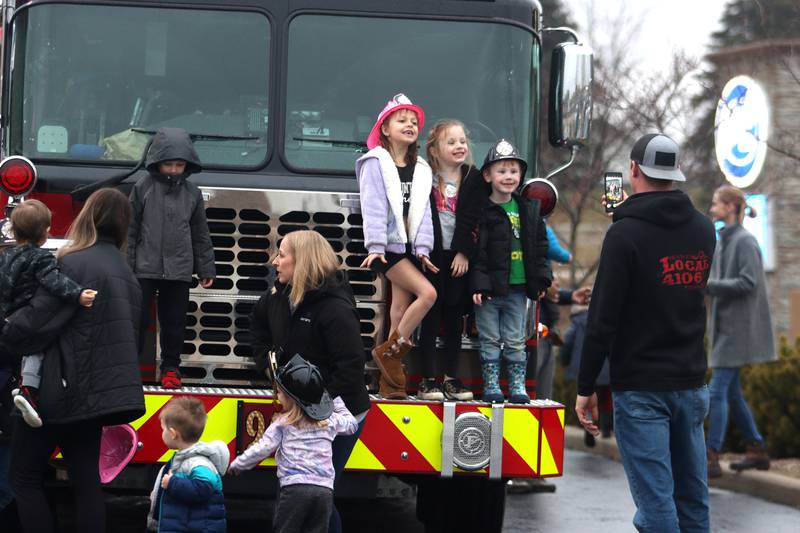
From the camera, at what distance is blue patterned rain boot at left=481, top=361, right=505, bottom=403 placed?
24.9 feet

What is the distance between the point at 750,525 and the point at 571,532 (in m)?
1.18

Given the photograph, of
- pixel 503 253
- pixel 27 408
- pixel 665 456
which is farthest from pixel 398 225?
pixel 27 408

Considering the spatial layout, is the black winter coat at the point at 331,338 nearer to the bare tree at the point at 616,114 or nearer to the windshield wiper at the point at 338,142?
the windshield wiper at the point at 338,142

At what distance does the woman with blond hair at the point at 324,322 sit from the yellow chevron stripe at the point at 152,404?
2.70 feet

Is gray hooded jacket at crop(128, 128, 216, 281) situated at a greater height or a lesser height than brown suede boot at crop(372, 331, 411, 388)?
greater

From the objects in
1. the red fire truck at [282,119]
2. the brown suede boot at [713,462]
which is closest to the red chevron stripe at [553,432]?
the red fire truck at [282,119]

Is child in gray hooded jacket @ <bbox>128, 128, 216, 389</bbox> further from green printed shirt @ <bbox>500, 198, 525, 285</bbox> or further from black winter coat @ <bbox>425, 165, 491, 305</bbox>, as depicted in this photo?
green printed shirt @ <bbox>500, 198, 525, 285</bbox>

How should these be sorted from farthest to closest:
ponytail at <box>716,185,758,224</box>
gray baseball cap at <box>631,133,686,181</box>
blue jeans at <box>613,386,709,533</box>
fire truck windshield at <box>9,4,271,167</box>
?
ponytail at <box>716,185,758,224</box> < fire truck windshield at <box>9,4,271,167</box> < gray baseball cap at <box>631,133,686,181</box> < blue jeans at <box>613,386,709,533</box>

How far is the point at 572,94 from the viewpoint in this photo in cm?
834

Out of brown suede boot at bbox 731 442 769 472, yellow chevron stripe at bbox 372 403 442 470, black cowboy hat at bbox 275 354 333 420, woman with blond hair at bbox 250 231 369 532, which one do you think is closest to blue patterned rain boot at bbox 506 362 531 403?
yellow chevron stripe at bbox 372 403 442 470

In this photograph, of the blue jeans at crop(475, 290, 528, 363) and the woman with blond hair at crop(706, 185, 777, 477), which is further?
the woman with blond hair at crop(706, 185, 777, 477)

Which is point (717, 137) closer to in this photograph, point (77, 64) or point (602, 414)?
point (602, 414)

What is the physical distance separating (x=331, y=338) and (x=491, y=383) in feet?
4.39

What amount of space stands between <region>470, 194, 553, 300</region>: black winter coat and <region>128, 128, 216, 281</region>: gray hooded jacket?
1.34 metres
